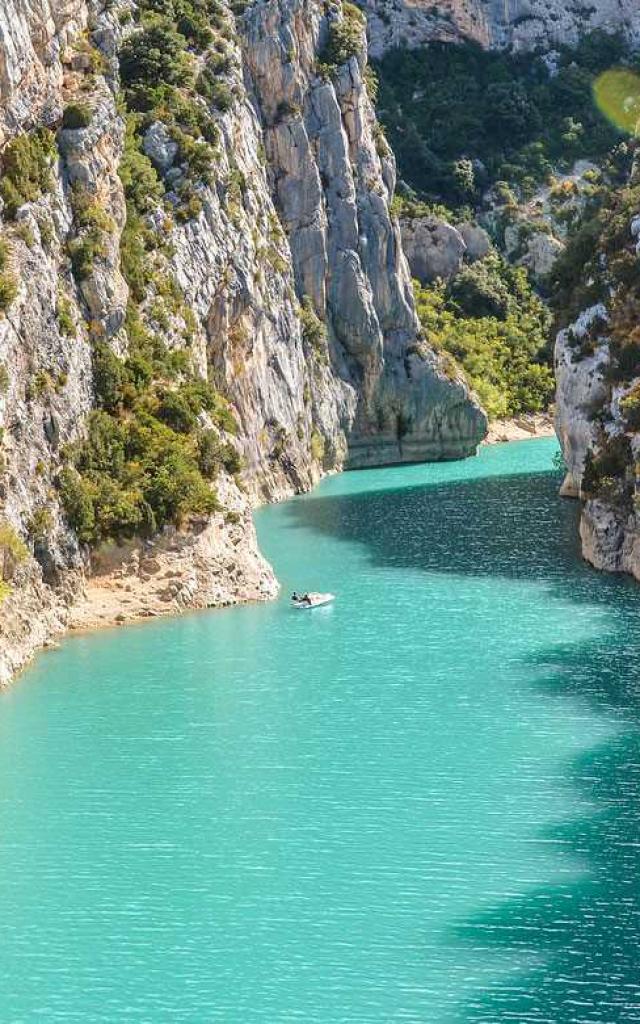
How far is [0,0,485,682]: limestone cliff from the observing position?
56406 mm

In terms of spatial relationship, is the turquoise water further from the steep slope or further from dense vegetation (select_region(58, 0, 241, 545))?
dense vegetation (select_region(58, 0, 241, 545))

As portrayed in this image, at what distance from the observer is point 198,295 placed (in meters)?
82.9

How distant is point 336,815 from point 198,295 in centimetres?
5281

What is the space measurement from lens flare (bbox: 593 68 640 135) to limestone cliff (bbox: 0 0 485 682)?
4766 centimetres

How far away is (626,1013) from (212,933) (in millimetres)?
8944

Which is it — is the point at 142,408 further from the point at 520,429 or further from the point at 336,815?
the point at 520,429

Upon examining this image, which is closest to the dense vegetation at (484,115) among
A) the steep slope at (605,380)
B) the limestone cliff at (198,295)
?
the limestone cliff at (198,295)

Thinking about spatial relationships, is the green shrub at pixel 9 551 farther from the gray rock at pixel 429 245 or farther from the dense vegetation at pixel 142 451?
the gray rock at pixel 429 245

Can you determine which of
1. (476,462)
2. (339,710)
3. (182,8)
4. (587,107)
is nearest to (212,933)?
(339,710)

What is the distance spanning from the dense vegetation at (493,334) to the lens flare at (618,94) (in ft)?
97.0

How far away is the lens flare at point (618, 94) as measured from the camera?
546 feet

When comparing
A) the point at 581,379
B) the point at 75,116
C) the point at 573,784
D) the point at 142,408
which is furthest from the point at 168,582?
the point at 581,379

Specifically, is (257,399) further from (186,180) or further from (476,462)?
(476,462)

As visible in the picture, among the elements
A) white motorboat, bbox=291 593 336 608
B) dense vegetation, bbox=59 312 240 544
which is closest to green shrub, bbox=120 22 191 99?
dense vegetation, bbox=59 312 240 544
